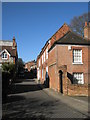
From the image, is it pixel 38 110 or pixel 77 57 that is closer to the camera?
pixel 38 110

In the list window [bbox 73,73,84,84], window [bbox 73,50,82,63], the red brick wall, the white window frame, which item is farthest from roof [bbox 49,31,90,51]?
window [bbox 73,73,84,84]

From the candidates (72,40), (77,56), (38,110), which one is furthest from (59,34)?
(38,110)

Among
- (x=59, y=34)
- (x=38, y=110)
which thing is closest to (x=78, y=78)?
(x=59, y=34)

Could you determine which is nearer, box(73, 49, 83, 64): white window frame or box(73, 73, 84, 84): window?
box(73, 73, 84, 84): window

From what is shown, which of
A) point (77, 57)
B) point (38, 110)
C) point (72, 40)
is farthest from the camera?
point (72, 40)

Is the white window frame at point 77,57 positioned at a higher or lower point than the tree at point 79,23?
lower

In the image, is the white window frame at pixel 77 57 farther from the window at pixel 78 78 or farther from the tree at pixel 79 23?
the tree at pixel 79 23

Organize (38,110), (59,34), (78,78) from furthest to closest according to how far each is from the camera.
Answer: (59,34) → (78,78) → (38,110)

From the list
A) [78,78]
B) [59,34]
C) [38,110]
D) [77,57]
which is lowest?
[38,110]

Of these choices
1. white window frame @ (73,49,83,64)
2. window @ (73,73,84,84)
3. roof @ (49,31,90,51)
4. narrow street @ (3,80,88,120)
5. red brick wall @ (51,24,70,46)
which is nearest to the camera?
narrow street @ (3,80,88,120)

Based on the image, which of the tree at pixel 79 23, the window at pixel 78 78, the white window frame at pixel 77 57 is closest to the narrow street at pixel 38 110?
the window at pixel 78 78

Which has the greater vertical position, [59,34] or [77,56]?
[59,34]

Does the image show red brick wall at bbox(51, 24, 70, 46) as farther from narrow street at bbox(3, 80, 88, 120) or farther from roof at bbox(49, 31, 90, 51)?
narrow street at bbox(3, 80, 88, 120)

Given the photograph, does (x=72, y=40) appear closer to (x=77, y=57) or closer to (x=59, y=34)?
(x=77, y=57)
